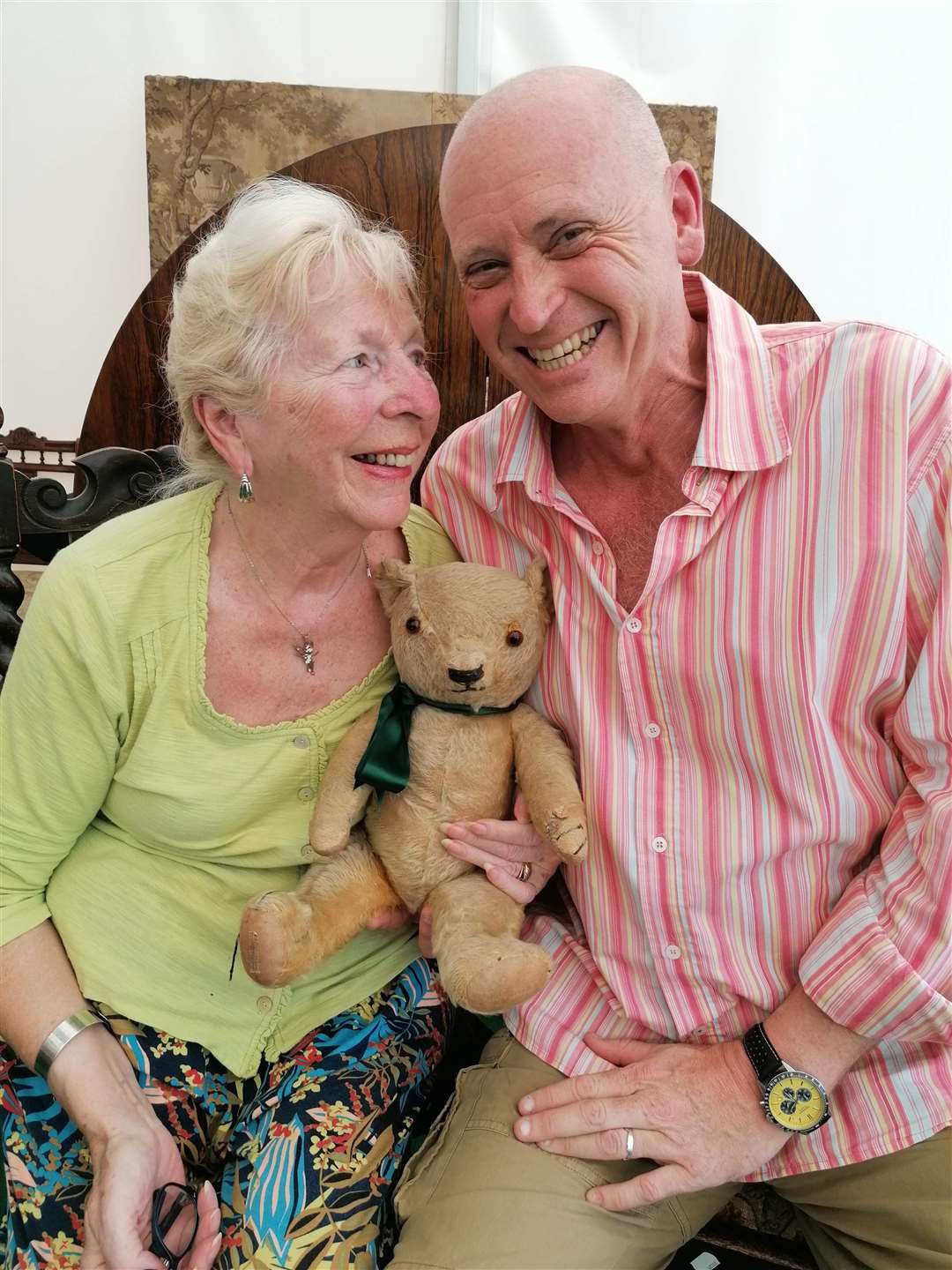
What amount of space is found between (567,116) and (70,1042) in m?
1.22

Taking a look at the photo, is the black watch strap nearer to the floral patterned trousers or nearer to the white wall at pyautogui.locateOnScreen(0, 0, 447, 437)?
the floral patterned trousers

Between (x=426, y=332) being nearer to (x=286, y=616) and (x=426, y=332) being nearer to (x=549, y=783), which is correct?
(x=286, y=616)

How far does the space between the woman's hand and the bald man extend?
0.76 ft

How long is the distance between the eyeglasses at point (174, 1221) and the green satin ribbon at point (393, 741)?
511mm

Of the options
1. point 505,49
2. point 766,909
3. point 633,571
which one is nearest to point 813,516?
point 633,571

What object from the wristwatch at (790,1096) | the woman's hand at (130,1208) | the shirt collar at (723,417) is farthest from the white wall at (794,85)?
the woman's hand at (130,1208)

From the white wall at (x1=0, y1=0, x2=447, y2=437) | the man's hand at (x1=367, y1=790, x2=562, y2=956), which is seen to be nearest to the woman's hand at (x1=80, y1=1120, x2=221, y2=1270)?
the man's hand at (x1=367, y1=790, x2=562, y2=956)

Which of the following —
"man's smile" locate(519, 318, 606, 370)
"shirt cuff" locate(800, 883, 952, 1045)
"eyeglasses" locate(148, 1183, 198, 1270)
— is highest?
"man's smile" locate(519, 318, 606, 370)

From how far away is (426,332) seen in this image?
168cm

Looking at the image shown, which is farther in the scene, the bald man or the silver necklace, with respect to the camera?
the silver necklace

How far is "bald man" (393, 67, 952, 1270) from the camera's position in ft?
3.41

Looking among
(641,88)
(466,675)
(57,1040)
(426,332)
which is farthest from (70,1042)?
(641,88)

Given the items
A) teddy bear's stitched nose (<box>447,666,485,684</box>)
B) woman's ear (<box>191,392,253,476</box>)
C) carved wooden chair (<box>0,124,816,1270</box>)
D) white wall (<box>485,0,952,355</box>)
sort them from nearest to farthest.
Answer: teddy bear's stitched nose (<box>447,666,485,684</box>) < woman's ear (<box>191,392,253,476</box>) < carved wooden chair (<box>0,124,816,1270</box>) < white wall (<box>485,0,952,355</box>)

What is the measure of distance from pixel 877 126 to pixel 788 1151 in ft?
7.41
